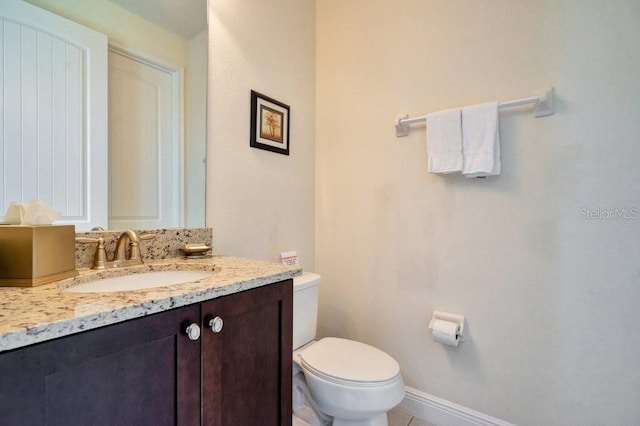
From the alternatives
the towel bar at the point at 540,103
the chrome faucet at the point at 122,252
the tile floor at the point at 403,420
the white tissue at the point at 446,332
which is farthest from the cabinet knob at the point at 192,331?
the towel bar at the point at 540,103

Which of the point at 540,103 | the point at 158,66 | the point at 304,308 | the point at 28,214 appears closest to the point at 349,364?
the point at 304,308

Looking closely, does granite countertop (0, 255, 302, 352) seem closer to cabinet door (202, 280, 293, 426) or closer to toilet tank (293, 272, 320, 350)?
cabinet door (202, 280, 293, 426)

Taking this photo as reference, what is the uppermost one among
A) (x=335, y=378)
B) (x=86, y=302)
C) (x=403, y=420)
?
(x=86, y=302)

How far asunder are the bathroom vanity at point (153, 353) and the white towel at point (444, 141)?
0.92m

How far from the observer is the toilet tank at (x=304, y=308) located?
4.69ft

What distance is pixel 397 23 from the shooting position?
1.65 m

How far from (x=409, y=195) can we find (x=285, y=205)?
2.35ft

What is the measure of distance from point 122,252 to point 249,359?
587 mm

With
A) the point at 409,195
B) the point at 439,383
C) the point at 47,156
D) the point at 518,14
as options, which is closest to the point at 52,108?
the point at 47,156

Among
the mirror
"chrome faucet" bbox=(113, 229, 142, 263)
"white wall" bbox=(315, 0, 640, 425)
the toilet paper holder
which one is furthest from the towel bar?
"chrome faucet" bbox=(113, 229, 142, 263)

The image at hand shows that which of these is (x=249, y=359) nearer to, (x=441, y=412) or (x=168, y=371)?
(x=168, y=371)

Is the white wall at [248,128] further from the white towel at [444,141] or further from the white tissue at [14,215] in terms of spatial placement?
the white towel at [444,141]

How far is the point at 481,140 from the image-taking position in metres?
1.32

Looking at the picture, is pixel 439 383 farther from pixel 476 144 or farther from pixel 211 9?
pixel 211 9
